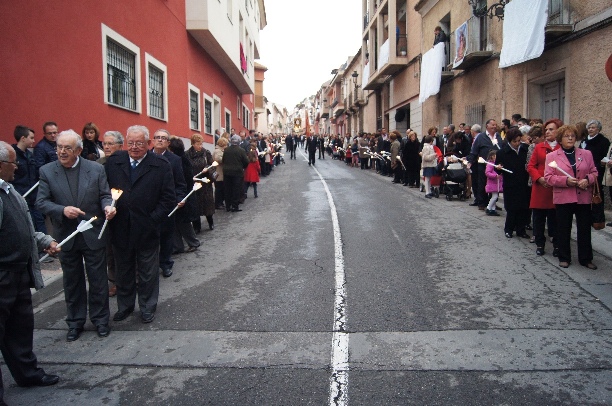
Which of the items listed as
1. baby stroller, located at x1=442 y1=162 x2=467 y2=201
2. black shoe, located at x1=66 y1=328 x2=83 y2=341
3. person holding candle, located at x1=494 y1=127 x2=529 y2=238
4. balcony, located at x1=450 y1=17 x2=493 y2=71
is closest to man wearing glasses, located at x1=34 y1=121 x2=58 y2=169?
black shoe, located at x1=66 y1=328 x2=83 y2=341

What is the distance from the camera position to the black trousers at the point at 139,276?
530cm

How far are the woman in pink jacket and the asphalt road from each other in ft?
0.87

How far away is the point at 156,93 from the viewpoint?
13.8 meters

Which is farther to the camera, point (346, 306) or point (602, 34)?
point (602, 34)

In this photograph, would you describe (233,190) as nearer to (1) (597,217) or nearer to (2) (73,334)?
(2) (73,334)

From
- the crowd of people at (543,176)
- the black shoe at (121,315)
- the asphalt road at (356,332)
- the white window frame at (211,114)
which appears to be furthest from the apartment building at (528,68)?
the black shoe at (121,315)

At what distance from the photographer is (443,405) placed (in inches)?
136

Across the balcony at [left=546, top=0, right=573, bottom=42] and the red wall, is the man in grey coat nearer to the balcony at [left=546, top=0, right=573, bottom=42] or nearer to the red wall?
the red wall

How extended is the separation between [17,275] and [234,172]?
863 cm

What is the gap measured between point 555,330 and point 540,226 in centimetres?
313

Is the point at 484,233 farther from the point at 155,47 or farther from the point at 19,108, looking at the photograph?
the point at 155,47

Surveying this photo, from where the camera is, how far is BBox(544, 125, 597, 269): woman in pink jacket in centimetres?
670

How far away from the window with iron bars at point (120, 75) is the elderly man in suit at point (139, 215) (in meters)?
5.85

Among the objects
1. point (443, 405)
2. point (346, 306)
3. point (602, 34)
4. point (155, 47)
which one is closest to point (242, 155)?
point (155, 47)
